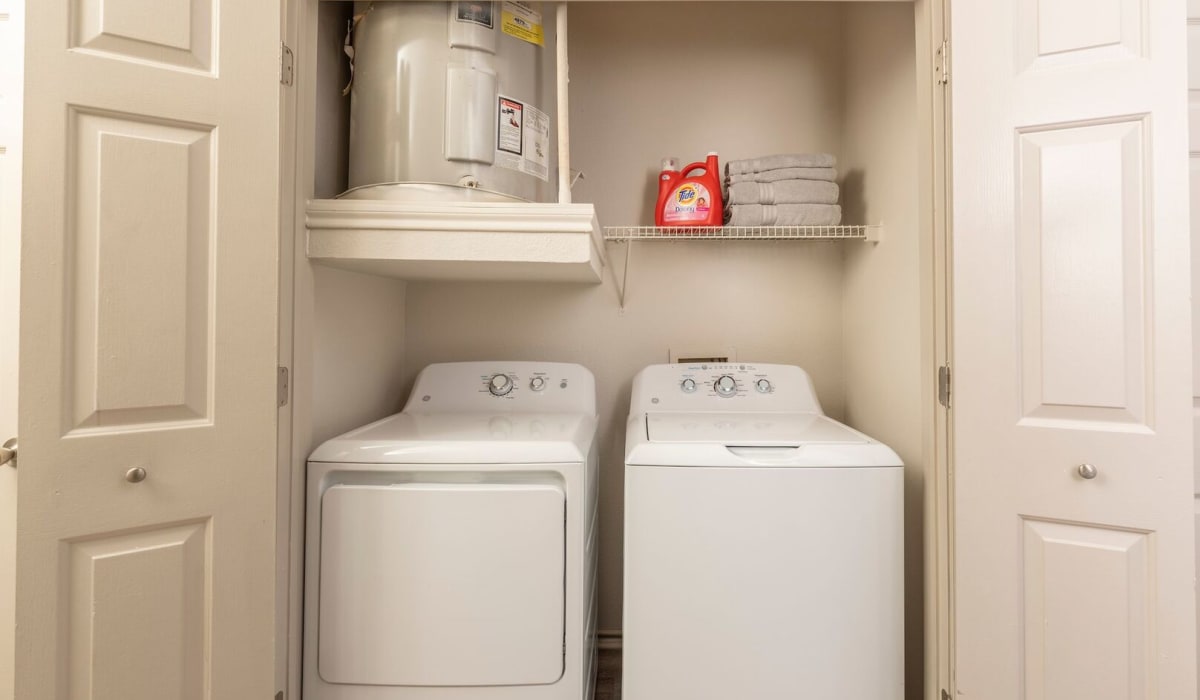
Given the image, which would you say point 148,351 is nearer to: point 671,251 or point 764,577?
point 764,577

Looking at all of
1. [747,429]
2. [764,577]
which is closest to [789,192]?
[747,429]

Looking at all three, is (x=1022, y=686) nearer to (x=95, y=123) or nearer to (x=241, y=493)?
(x=241, y=493)

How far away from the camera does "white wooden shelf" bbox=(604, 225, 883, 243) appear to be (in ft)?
5.38

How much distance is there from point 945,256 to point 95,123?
1.62 meters

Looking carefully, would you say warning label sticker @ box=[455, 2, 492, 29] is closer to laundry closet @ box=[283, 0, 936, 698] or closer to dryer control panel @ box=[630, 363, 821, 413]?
laundry closet @ box=[283, 0, 936, 698]

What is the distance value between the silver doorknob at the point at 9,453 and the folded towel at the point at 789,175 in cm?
178

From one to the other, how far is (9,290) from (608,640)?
5.96 ft

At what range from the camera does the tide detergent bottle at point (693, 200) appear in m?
1.71


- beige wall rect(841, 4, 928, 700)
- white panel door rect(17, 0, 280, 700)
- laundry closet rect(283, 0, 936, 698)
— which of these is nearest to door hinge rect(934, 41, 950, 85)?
beige wall rect(841, 4, 928, 700)

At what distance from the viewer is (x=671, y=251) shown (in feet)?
6.37

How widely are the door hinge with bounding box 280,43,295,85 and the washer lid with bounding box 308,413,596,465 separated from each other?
2.56 ft

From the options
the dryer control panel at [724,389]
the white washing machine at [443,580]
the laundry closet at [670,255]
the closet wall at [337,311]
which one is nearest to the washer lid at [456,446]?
the white washing machine at [443,580]

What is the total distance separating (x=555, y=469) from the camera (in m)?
1.21

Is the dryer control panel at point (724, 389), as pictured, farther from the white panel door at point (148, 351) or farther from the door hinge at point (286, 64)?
the door hinge at point (286, 64)
